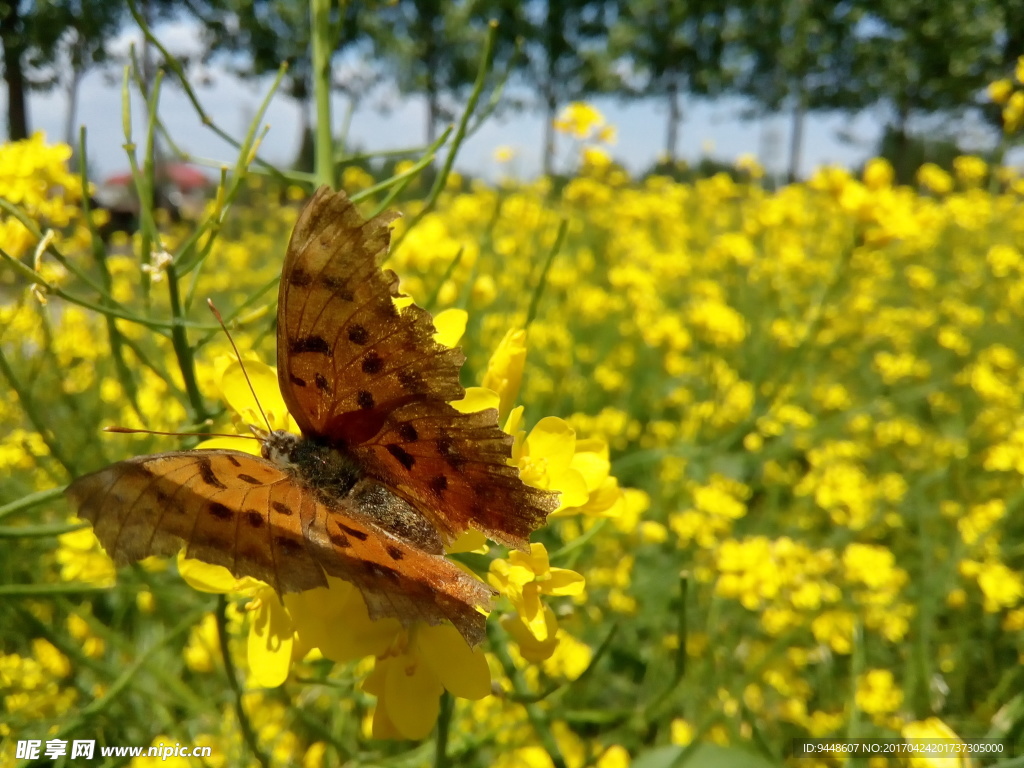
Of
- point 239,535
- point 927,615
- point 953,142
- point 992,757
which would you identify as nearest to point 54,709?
point 239,535

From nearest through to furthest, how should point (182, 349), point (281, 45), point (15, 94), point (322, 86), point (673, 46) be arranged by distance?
1. point (182, 349)
2. point (322, 86)
3. point (15, 94)
4. point (281, 45)
5. point (673, 46)

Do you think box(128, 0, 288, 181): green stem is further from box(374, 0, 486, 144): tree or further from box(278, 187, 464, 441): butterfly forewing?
box(374, 0, 486, 144): tree

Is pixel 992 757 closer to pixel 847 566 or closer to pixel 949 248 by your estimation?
pixel 847 566

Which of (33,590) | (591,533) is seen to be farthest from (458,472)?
(33,590)

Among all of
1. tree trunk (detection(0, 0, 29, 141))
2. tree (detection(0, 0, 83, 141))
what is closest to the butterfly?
tree (detection(0, 0, 83, 141))

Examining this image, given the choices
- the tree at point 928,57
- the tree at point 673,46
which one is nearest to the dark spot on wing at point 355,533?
the tree at point 928,57

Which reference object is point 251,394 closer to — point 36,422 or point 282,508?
point 282,508
